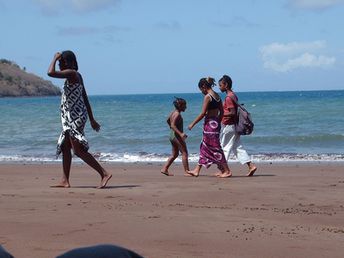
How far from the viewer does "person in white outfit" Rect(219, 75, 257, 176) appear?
10.9 m

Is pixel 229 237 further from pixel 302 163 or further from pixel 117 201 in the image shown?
pixel 302 163

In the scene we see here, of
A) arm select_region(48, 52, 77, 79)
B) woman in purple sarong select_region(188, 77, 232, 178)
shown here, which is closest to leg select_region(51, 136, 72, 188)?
arm select_region(48, 52, 77, 79)

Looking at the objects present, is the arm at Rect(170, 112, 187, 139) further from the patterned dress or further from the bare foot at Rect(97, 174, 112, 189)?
the patterned dress

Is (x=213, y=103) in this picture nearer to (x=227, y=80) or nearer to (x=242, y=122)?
(x=227, y=80)

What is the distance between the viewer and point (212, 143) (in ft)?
35.3

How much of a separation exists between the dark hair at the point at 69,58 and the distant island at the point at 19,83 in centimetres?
11400

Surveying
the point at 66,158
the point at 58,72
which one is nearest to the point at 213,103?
the point at 66,158

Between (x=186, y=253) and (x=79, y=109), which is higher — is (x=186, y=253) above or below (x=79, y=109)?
below

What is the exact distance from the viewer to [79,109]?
860 cm

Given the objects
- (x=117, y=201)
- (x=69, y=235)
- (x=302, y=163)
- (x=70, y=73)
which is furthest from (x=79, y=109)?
(x=302, y=163)

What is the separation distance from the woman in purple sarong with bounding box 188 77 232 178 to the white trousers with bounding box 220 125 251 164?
0.22 metres

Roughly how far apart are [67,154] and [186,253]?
382 centimetres

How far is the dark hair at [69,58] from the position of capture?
8.52m

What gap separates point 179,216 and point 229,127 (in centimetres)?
448
